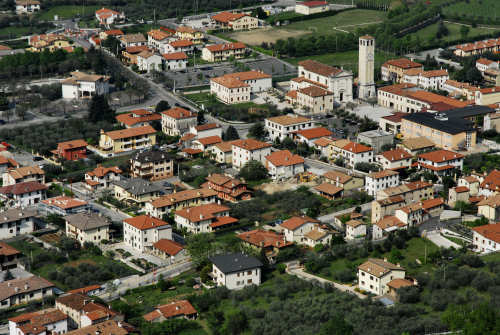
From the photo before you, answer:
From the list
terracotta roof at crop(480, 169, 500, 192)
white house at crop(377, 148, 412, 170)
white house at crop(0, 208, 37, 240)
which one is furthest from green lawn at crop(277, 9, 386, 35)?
white house at crop(0, 208, 37, 240)

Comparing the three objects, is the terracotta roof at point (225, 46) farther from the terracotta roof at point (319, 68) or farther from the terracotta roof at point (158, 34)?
the terracotta roof at point (319, 68)

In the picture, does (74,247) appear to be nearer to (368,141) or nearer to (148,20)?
(368,141)

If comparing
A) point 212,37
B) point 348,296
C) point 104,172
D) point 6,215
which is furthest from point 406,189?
point 212,37

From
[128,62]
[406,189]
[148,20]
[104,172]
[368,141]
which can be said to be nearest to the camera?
[406,189]

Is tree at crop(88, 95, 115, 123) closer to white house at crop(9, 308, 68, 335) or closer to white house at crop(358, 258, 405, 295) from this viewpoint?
white house at crop(9, 308, 68, 335)

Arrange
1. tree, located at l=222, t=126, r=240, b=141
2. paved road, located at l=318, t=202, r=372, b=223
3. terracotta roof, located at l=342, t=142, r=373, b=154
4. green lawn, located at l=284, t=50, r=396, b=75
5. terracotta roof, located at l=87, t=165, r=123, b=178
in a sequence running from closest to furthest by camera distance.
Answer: paved road, located at l=318, t=202, r=372, b=223 < terracotta roof, located at l=87, t=165, r=123, b=178 < terracotta roof, located at l=342, t=142, r=373, b=154 < tree, located at l=222, t=126, r=240, b=141 < green lawn, located at l=284, t=50, r=396, b=75

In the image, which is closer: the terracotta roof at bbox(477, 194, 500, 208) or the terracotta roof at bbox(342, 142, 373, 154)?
the terracotta roof at bbox(477, 194, 500, 208)

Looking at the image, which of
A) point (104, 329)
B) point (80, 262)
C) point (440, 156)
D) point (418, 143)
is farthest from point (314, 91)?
point (104, 329)
